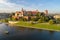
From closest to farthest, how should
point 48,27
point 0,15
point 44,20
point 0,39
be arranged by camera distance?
point 0,39 < point 48,27 < point 44,20 < point 0,15

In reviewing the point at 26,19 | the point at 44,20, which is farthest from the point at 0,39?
the point at 26,19

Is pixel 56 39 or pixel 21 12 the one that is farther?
pixel 21 12

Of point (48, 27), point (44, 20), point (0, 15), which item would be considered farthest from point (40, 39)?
point (0, 15)

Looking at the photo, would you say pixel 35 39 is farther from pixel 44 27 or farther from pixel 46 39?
pixel 44 27

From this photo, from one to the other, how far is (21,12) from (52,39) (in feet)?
69.0

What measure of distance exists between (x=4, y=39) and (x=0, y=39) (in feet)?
1.06

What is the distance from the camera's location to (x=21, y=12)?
3212 centimetres

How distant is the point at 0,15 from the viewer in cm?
4141

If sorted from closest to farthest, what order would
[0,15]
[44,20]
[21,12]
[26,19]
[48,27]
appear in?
[48,27], [44,20], [26,19], [21,12], [0,15]

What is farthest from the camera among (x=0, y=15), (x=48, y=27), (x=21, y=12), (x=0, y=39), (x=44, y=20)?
(x=0, y=15)

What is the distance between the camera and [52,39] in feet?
38.5

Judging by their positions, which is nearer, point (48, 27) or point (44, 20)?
point (48, 27)

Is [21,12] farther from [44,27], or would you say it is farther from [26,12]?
[44,27]

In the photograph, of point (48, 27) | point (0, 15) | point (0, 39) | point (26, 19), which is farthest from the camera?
point (0, 15)
